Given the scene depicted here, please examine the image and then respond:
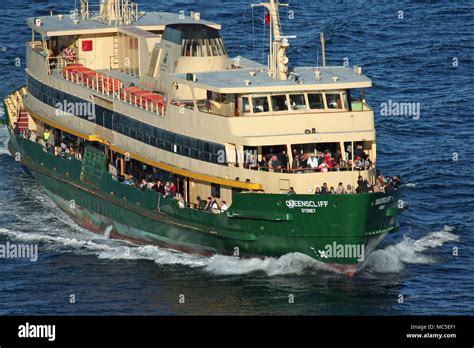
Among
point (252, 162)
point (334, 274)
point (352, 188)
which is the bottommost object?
point (334, 274)

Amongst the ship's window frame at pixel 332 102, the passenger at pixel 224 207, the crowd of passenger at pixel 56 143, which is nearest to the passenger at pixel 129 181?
the crowd of passenger at pixel 56 143

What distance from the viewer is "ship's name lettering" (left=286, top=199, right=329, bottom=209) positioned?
73.0m

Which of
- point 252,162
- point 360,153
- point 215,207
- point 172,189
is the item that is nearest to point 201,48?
point 172,189

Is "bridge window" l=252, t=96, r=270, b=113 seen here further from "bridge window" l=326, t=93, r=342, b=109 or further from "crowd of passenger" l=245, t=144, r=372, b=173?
"bridge window" l=326, t=93, r=342, b=109

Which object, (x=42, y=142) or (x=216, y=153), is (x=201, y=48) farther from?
(x=42, y=142)

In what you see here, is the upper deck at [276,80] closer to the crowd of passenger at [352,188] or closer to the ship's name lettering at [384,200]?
the crowd of passenger at [352,188]

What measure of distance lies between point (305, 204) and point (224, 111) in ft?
22.5

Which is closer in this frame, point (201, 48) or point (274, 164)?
point (274, 164)

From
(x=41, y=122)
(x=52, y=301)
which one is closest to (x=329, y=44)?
(x=41, y=122)

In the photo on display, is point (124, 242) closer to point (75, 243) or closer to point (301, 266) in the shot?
point (75, 243)

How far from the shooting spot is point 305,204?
7319cm

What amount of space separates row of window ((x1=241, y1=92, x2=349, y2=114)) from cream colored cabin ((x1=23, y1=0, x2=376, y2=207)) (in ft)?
0.15

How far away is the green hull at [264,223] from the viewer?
240 ft

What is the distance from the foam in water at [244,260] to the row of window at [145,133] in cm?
489
